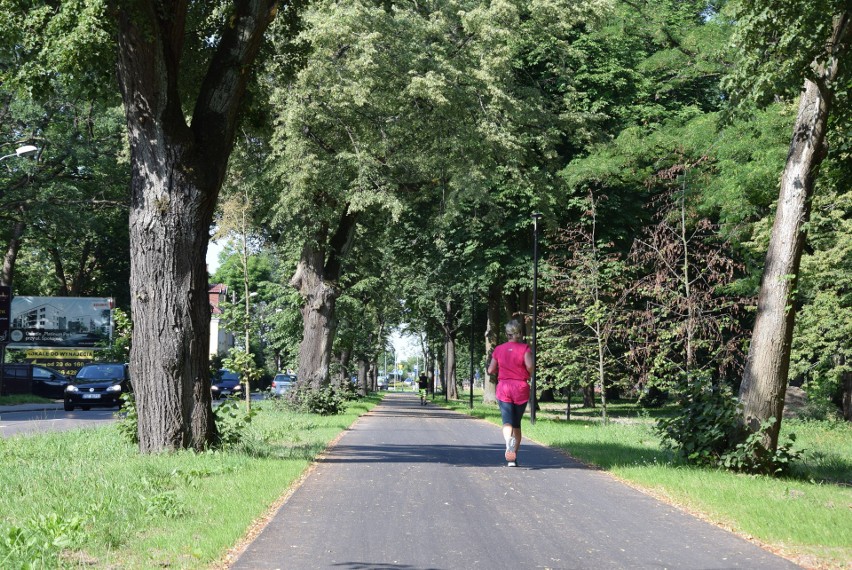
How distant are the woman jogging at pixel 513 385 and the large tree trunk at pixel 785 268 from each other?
312cm

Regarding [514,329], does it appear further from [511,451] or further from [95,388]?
[95,388]

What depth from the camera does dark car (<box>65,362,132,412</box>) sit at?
111ft

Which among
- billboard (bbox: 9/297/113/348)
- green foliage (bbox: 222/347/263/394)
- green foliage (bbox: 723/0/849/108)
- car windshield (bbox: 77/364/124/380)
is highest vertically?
green foliage (bbox: 723/0/849/108)

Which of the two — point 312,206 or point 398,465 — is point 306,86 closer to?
point 312,206

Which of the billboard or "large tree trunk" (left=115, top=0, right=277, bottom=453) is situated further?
the billboard

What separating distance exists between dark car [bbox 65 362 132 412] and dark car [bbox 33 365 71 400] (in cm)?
771

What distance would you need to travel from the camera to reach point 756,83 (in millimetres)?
13156

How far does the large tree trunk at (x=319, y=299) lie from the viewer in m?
31.1

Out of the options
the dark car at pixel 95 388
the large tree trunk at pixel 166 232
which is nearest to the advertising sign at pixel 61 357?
the dark car at pixel 95 388

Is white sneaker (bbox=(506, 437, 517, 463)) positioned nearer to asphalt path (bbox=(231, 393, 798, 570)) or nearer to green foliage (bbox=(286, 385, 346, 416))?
asphalt path (bbox=(231, 393, 798, 570))

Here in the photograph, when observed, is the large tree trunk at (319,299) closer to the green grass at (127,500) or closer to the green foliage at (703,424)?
the green grass at (127,500)

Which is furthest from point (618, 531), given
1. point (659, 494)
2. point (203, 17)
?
point (203, 17)

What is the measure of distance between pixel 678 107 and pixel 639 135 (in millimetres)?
3450

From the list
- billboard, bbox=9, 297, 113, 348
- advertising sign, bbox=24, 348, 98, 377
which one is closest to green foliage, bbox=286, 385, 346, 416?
billboard, bbox=9, 297, 113, 348
